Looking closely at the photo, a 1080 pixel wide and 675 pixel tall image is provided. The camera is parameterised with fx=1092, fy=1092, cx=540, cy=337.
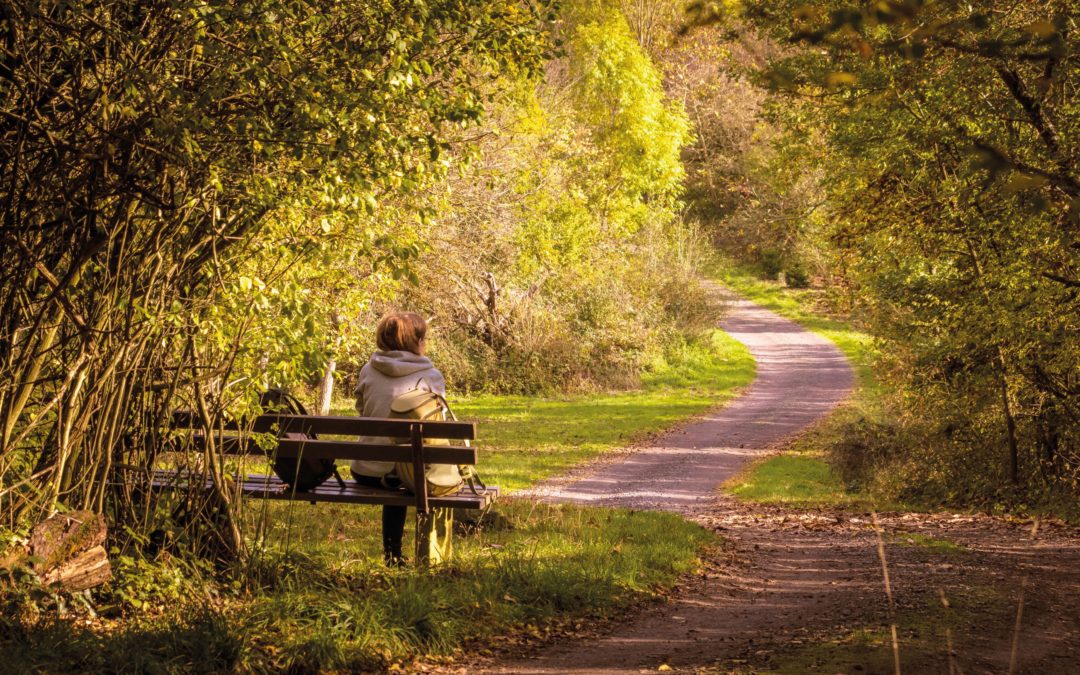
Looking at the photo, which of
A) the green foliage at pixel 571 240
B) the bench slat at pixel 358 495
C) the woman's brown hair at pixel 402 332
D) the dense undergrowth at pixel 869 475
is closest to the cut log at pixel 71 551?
the bench slat at pixel 358 495

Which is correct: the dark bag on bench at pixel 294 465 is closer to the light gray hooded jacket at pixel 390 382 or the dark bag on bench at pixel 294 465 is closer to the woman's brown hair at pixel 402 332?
the light gray hooded jacket at pixel 390 382

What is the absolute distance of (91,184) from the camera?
5922 mm

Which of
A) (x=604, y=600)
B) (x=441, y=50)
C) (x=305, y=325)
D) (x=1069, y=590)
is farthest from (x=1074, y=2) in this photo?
(x=305, y=325)

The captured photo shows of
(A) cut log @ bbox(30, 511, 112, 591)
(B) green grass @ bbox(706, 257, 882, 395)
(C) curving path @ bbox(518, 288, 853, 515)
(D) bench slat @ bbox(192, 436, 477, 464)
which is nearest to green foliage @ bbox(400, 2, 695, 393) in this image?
(C) curving path @ bbox(518, 288, 853, 515)

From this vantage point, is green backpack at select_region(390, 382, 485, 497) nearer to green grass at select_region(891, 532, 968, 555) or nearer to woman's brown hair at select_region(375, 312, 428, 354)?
woman's brown hair at select_region(375, 312, 428, 354)

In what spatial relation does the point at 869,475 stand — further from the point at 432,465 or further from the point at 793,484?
the point at 432,465

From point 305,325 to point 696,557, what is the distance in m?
4.10

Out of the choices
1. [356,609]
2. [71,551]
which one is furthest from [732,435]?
[71,551]

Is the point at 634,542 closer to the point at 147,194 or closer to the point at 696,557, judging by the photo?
the point at 696,557

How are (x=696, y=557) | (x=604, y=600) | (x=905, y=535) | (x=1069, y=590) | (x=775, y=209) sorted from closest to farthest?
(x=604, y=600) < (x=1069, y=590) < (x=696, y=557) < (x=905, y=535) < (x=775, y=209)

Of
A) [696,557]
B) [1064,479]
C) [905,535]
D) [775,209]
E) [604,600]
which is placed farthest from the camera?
[775,209]

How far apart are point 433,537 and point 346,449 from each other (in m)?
0.85

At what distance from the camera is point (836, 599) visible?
7.53 meters

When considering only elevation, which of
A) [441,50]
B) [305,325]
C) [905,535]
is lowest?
[905,535]
